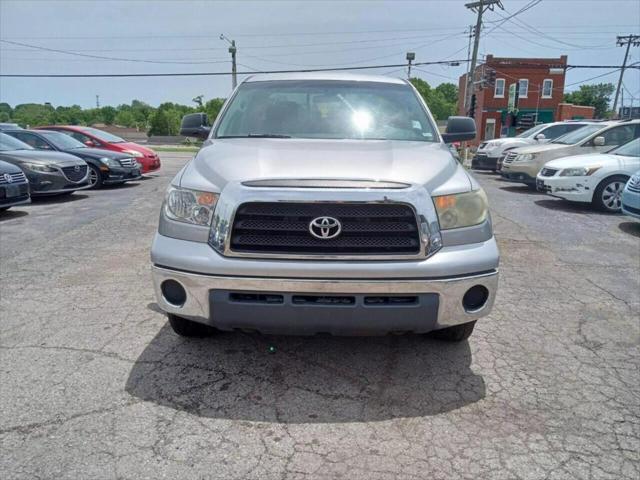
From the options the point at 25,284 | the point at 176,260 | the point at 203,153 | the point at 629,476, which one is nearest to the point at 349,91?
the point at 203,153

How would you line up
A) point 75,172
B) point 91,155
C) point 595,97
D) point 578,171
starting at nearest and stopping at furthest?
point 578,171 → point 75,172 → point 91,155 → point 595,97

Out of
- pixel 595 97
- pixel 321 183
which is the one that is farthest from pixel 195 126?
pixel 595 97

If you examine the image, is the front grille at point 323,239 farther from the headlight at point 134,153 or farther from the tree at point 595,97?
the tree at point 595,97

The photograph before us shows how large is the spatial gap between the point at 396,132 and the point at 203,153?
59.8 inches

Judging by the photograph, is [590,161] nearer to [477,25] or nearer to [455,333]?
[455,333]

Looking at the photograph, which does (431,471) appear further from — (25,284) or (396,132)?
(25,284)

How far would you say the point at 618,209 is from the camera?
921cm

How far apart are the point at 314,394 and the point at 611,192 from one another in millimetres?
8498

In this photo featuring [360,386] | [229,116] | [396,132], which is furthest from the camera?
[229,116]

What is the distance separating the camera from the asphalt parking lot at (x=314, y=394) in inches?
90.9

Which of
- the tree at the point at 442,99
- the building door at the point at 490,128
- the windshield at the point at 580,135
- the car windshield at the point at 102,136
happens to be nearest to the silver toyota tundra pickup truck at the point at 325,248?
the windshield at the point at 580,135

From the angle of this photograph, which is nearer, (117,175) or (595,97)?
(117,175)

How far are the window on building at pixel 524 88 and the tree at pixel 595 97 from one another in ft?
115

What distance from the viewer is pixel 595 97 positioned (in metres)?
88.9
